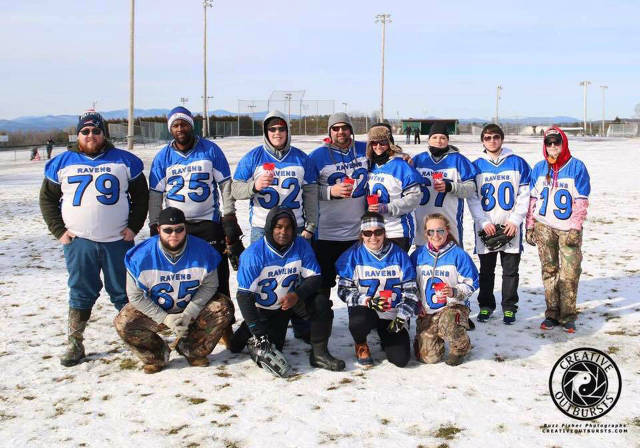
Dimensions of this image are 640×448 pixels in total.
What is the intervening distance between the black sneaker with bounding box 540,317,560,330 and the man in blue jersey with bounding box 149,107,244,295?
3.06 m

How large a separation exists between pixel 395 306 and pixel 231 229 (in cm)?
159

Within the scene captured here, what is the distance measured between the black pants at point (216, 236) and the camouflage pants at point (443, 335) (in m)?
1.85

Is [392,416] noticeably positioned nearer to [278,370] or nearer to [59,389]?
[278,370]

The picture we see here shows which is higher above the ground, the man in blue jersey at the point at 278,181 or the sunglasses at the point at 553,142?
the sunglasses at the point at 553,142

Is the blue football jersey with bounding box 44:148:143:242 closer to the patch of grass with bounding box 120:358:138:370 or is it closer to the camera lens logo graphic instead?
the patch of grass with bounding box 120:358:138:370

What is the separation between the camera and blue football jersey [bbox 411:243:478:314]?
4.82 metres

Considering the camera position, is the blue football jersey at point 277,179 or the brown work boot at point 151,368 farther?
the blue football jersey at point 277,179

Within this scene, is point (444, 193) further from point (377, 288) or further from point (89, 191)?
point (89, 191)

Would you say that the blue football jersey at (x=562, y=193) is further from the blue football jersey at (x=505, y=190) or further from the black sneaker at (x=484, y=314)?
the black sneaker at (x=484, y=314)

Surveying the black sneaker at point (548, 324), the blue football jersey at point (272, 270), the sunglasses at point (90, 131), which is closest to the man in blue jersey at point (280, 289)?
the blue football jersey at point (272, 270)

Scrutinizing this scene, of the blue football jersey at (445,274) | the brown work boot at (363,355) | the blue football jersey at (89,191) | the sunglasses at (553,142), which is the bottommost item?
the brown work boot at (363,355)

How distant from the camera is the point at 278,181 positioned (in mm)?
4879

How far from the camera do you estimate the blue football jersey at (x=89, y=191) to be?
4.66m

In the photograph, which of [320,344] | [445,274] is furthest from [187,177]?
[445,274]
